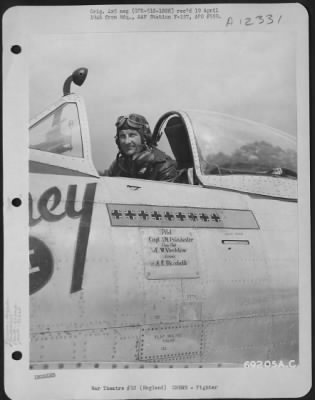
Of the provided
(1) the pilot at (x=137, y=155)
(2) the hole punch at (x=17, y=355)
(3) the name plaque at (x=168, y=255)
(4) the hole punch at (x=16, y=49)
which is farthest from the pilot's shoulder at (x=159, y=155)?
(2) the hole punch at (x=17, y=355)

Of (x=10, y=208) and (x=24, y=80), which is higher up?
(x=24, y=80)

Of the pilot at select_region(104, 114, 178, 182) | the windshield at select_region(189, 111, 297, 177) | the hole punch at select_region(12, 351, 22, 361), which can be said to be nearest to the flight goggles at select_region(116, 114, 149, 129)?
the pilot at select_region(104, 114, 178, 182)

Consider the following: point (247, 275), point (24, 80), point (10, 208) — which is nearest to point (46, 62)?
point (24, 80)

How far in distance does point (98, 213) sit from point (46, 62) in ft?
Answer: 1.21

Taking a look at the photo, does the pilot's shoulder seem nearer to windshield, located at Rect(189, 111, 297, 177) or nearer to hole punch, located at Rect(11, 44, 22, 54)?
windshield, located at Rect(189, 111, 297, 177)

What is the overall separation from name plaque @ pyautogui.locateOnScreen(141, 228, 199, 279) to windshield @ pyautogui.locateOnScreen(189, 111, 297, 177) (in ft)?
0.57

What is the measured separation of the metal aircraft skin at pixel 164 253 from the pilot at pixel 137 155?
0.8 inches

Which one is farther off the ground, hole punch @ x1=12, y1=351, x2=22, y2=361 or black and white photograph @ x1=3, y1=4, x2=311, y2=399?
black and white photograph @ x1=3, y1=4, x2=311, y2=399

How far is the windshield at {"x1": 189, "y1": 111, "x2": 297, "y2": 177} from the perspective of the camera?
1.12m

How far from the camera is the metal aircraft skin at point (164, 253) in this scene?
106cm

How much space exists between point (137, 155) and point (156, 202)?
120 millimetres

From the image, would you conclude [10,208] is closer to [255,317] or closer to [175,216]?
[175,216]

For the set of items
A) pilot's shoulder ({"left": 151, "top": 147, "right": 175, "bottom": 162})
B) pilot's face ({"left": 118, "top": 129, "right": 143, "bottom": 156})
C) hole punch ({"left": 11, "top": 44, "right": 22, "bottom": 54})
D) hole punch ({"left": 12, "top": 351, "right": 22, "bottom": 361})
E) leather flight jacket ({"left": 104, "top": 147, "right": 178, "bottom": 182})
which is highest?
hole punch ({"left": 11, "top": 44, "right": 22, "bottom": 54})

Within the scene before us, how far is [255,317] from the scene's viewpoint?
3.56 feet
